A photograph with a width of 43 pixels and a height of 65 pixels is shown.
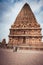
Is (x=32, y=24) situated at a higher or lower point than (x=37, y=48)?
higher

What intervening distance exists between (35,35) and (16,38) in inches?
31.4

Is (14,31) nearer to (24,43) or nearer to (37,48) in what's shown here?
(24,43)

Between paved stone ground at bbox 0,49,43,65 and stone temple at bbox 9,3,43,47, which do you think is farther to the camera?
stone temple at bbox 9,3,43,47

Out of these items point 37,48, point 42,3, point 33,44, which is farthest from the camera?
point 33,44

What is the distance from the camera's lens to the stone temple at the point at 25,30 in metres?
8.41

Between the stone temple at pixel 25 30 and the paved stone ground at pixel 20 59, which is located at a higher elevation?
the stone temple at pixel 25 30

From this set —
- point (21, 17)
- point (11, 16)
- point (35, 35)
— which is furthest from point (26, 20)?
point (11, 16)

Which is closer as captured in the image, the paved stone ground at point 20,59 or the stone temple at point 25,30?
the paved stone ground at point 20,59

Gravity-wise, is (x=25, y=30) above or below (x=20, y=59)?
above

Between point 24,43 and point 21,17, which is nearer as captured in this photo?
point 24,43

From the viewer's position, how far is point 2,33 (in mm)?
4656

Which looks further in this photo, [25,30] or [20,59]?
[25,30]

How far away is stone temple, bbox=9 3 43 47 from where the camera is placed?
8.41m

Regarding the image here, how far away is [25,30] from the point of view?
8672 mm
